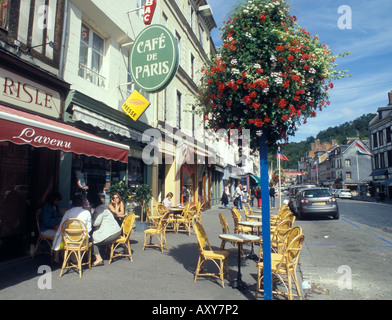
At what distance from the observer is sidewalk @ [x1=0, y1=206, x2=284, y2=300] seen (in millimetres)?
4004

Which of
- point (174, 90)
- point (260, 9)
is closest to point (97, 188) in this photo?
point (260, 9)

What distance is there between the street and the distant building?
34703mm

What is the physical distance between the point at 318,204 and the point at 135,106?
963 centimetres

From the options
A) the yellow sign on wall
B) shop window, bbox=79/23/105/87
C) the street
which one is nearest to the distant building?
the street

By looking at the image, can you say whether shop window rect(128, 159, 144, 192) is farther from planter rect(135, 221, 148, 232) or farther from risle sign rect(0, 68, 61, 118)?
risle sign rect(0, 68, 61, 118)

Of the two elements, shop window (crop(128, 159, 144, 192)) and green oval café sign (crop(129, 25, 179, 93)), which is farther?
shop window (crop(128, 159, 144, 192))

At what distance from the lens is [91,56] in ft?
28.0

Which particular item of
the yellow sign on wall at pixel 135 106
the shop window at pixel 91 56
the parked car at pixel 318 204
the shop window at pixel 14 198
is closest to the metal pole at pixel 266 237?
the shop window at pixel 14 198

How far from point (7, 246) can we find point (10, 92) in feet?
10.4

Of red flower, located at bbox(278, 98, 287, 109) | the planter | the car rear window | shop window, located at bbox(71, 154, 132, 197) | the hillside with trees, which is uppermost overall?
the hillside with trees

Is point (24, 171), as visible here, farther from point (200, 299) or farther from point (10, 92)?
point (200, 299)

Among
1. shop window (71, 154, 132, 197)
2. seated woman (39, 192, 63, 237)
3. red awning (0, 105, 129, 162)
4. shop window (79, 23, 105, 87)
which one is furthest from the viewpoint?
shop window (79, 23, 105, 87)

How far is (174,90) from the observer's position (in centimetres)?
1461

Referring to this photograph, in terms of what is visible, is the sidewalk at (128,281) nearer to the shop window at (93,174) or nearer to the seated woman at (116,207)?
the seated woman at (116,207)
